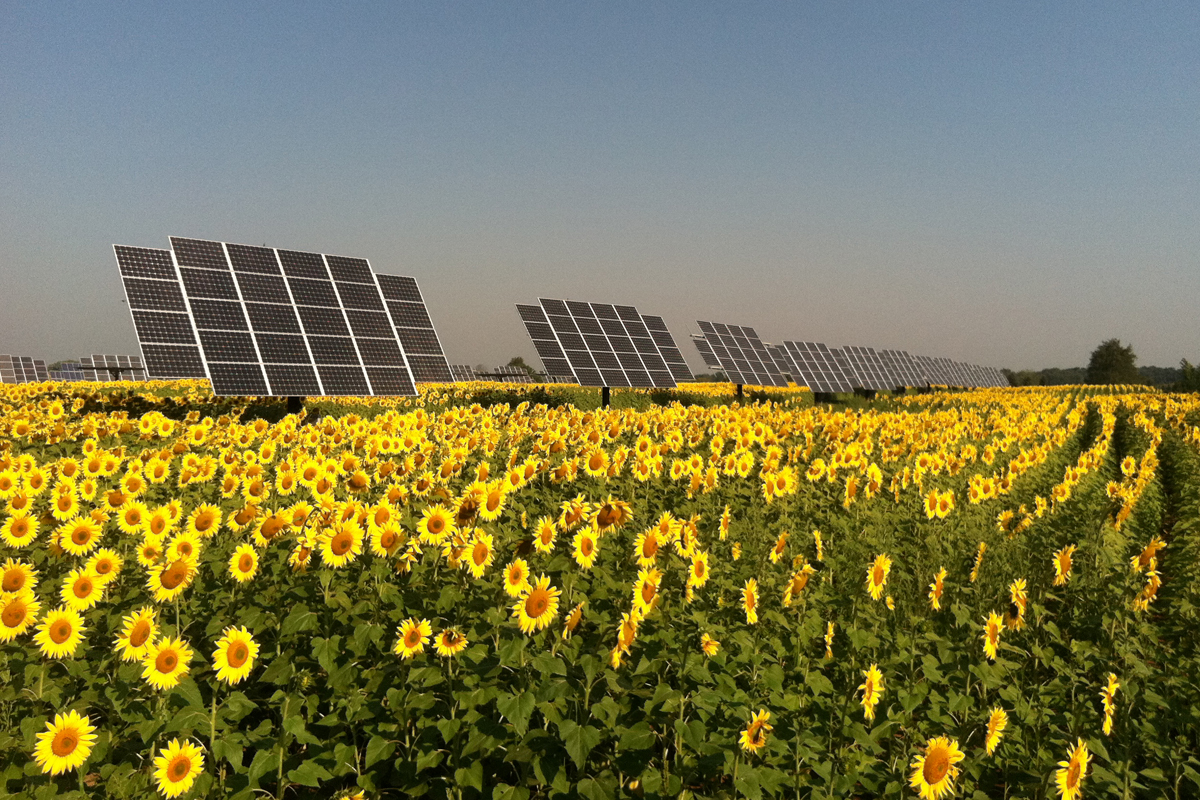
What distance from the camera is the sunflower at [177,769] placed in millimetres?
3258

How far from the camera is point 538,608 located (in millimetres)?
3613

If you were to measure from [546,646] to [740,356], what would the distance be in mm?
35458

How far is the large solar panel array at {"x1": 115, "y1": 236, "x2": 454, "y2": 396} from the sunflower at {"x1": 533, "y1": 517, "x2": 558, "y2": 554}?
40.0ft

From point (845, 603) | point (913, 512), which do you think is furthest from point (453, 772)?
point (913, 512)

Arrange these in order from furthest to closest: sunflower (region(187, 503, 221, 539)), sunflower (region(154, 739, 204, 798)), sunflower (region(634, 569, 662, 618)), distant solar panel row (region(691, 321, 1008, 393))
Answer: distant solar panel row (region(691, 321, 1008, 393)) < sunflower (region(187, 503, 221, 539)) < sunflower (region(634, 569, 662, 618)) < sunflower (region(154, 739, 204, 798))

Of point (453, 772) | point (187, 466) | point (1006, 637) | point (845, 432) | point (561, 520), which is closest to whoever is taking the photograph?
point (453, 772)

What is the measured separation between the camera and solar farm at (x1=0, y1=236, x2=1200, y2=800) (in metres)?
3.49

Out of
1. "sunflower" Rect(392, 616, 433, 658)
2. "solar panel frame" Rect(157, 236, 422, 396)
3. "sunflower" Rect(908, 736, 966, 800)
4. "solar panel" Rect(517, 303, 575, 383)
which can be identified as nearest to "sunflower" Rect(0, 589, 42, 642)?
"sunflower" Rect(392, 616, 433, 658)

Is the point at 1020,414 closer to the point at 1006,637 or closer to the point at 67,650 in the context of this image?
the point at 1006,637

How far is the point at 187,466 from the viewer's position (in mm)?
6375

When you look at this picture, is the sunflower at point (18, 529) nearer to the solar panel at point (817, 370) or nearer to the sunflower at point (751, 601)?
the sunflower at point (751, 601)

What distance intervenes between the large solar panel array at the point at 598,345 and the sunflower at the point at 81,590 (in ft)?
65.9

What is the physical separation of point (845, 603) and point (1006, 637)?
1.14 meters

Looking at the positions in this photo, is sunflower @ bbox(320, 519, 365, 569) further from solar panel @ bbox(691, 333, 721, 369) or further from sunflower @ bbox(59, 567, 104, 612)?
solar panel @ bbox(691, 333, 721, 369)
